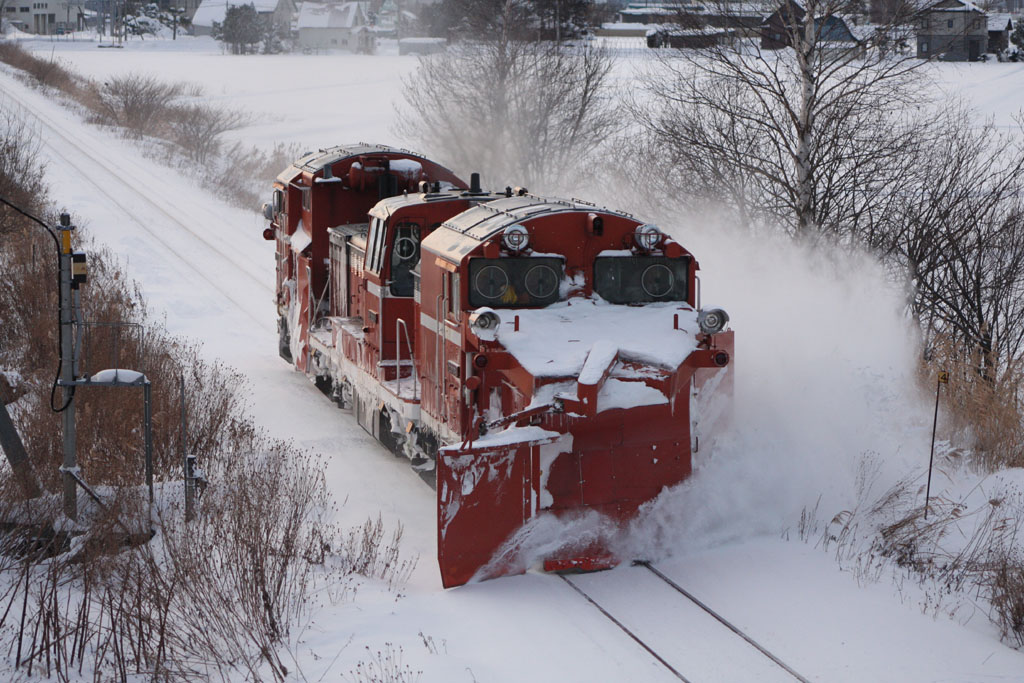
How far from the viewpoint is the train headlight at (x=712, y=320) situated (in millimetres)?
10797

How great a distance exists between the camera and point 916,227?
59.2ft

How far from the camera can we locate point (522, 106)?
2700 cm

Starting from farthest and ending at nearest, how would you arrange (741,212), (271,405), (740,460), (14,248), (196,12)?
(196,12), (14,248), (741,212), (271,405), (740,460)

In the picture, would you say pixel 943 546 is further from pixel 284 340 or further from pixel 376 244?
pixel 284 340

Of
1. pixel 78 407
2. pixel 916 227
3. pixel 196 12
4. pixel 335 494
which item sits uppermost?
pixel 196 12

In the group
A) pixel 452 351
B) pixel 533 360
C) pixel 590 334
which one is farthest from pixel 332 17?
pixel 533 360

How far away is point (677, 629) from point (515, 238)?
3996mm

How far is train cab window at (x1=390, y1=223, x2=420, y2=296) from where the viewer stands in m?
13.5

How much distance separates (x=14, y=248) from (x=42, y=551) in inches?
526

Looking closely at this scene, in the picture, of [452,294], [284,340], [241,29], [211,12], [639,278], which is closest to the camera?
[452,294]

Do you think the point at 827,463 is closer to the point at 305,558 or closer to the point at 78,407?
the point at 305,558

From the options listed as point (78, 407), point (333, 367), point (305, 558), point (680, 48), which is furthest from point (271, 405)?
point (680, 48)

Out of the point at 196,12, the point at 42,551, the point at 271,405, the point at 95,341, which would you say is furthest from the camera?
the point at 196,12

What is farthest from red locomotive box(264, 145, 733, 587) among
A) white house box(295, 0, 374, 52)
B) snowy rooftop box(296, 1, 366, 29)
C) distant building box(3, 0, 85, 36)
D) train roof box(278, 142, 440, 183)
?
distant building box(3, 0, 85, 36)
